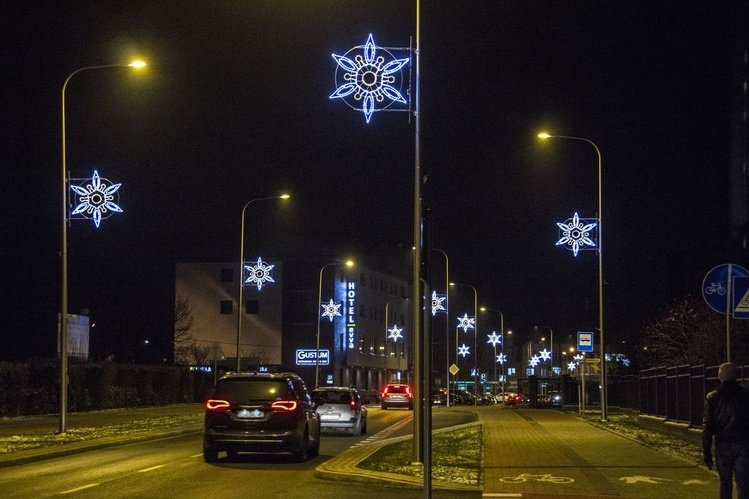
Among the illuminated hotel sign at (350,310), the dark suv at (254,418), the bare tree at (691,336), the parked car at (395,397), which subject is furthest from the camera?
the illuminated hotel sign at (350,310)

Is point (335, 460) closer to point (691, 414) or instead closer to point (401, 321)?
point (691, 414)

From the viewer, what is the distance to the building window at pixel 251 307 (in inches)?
3349

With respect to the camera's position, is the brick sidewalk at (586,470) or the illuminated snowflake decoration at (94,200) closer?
the brick sidewalk at (586,470)

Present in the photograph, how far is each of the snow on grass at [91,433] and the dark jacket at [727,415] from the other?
621 inches

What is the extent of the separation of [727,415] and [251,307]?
251ft

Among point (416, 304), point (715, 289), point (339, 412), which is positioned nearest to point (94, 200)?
point (339, 412)

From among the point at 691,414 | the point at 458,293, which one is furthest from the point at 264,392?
the point at 458,293

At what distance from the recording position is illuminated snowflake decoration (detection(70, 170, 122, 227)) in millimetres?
27078

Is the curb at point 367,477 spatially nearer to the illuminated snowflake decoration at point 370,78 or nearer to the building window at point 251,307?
the illuminated snowflake decoration at point 370,78

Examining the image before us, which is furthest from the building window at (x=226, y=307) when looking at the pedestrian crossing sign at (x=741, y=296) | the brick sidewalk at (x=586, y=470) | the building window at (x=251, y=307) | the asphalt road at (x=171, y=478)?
the pedestrian crossing sign at (x=741, y=296)

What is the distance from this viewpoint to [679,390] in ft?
85.4

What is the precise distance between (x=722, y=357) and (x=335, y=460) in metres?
16.1

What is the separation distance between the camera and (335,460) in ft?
62.5

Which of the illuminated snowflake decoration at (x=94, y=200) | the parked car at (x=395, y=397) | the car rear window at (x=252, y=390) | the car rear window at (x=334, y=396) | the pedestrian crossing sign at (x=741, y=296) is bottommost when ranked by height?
the parked car at (x=395, y=397)
